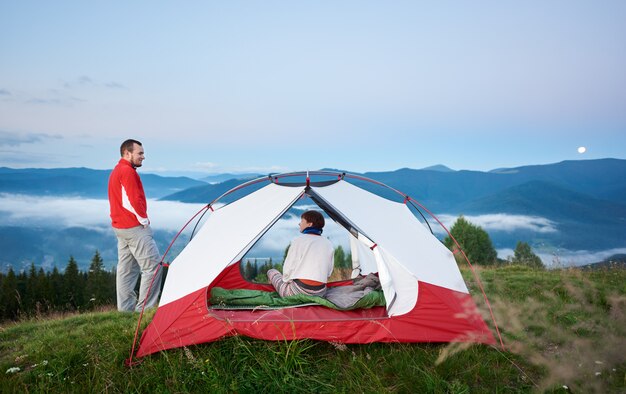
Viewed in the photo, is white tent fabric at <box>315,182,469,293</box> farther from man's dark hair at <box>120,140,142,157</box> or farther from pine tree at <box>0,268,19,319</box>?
pine tree at <box>0,268,19,319</box>

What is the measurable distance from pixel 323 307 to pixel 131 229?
3.22 meters

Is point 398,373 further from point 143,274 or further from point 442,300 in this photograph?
point 143,274

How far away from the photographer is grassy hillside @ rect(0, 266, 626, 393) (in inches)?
155

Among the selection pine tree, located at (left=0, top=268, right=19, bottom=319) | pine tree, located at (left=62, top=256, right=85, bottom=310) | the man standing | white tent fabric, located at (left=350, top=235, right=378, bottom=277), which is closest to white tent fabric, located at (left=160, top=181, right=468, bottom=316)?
the man standing

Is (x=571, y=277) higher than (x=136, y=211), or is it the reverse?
(x=136, y=211)

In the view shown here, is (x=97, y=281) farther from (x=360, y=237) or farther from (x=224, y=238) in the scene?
(x=360, y=237)

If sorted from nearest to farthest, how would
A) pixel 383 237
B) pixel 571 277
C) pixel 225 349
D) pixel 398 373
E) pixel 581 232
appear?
pixel 398 373
pixel 225 349
pixel 383 237
pixel 571 277
pixel 581 232

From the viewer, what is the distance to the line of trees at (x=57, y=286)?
27.4 m

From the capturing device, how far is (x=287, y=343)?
4602 millimetres

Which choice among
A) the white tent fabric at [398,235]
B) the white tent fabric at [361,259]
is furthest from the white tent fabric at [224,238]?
the white tent fabric at [361,259]

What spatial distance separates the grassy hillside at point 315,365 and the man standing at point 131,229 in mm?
1203

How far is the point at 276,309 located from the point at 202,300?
904 millimetres

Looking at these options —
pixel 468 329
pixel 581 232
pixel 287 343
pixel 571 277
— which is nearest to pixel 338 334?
pixel 287 343

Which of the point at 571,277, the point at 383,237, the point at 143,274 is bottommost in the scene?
the point at 571,277
